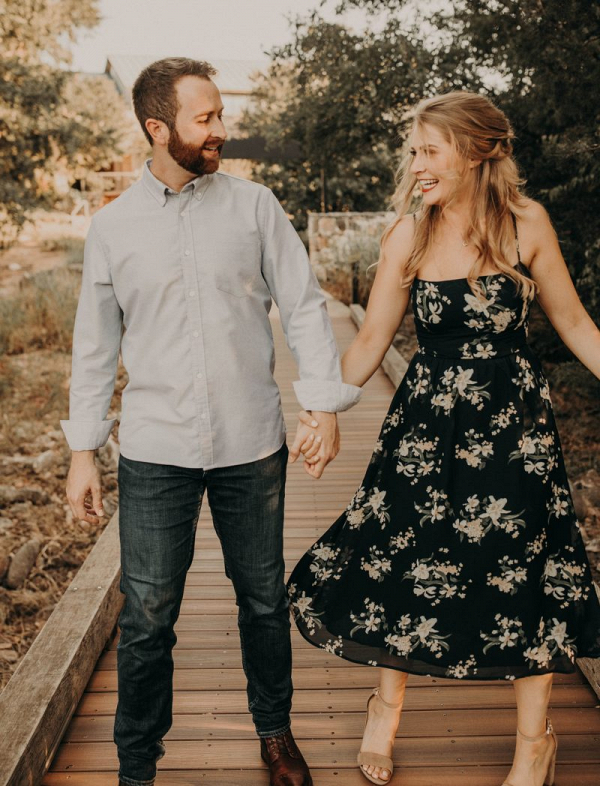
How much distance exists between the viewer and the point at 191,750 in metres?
2.62

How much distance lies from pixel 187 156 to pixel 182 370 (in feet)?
1.73

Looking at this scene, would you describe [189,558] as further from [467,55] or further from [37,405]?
[467,55]

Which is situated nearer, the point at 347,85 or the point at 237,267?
the point at 237,267

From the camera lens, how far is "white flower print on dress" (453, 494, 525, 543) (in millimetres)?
2266

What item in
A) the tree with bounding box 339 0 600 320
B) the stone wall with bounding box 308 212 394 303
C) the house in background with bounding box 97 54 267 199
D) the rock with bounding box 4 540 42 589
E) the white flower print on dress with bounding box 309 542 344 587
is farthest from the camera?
the house in background with bounding box 97 54 267 199

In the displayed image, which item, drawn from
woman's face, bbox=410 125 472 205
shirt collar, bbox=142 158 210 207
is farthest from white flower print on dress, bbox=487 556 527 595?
shirt collar, bbox=142 158 210 207

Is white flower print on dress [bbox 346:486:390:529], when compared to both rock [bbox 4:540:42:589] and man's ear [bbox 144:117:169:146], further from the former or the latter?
rock [bbox 4:540:42:589]

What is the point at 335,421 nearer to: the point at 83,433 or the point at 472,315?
the point at 472,315

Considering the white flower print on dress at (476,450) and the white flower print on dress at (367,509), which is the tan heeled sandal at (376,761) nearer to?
the white flower print on dress at (367,509)

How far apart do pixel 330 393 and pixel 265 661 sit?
0.80 metres

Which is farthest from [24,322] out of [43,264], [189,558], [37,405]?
[189,558]

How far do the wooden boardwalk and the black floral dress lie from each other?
1.31 feet

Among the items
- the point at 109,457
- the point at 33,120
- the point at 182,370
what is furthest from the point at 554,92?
the point at 33,120

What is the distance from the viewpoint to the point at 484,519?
2.28 meters
